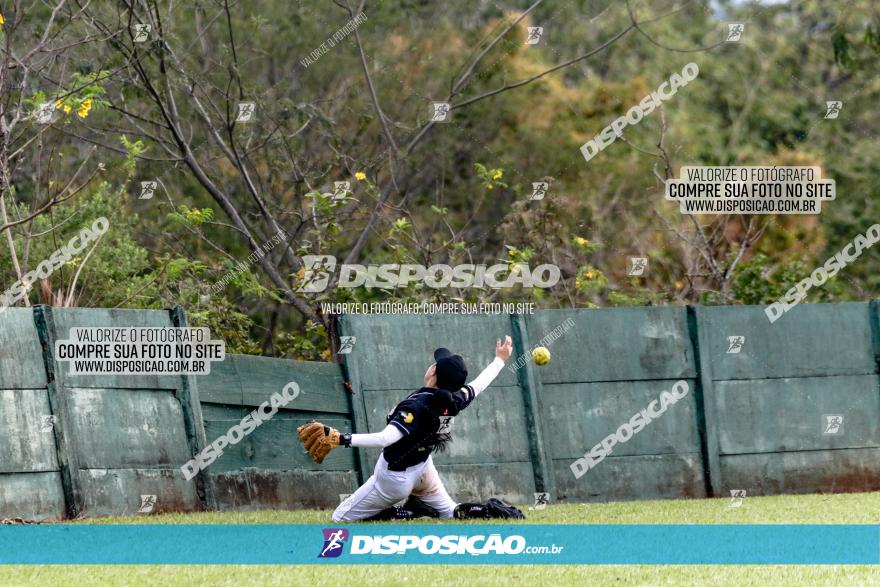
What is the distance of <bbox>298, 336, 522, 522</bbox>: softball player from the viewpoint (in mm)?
9836

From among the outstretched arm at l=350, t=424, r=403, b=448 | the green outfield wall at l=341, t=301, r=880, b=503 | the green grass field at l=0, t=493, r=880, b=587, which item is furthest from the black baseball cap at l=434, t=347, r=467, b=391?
the green grass field at l=0, t=493, r=880, b=587

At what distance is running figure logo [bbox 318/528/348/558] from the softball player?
0.97 m

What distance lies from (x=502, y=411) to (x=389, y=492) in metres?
2.52

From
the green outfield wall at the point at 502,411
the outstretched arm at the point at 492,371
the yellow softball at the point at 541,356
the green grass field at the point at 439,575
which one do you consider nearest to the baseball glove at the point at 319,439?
the outstretched arm at the point at 492,371

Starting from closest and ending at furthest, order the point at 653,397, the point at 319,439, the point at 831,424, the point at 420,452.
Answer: the point at 319,439 < the point at 420,452 < the point at 653,397 < the point at 831,424

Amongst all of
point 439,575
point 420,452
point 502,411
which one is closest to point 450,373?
point 420,452

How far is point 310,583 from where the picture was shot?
7.15 metres

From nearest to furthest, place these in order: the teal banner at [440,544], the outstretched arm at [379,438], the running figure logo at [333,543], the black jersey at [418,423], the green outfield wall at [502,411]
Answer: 1. the teal banner at [440,544]
2. the running figure logo at [333,543]
3. the outstretched arm at [379,438]
4. the black jersey at [418,423]
5. the green outfield wall at [502,411]

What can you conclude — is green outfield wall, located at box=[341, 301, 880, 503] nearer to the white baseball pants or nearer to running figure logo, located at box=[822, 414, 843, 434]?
running figure logo, located at box=[822, 414, 843, 434]

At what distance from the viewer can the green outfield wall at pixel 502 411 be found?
33.7ft

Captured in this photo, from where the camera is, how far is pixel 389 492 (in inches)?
391

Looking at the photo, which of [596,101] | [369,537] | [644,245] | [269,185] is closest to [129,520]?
[369,537]

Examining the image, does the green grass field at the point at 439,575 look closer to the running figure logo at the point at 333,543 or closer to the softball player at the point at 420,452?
the running figure logo at the point at 333,543

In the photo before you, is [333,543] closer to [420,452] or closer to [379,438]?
[379,438]
